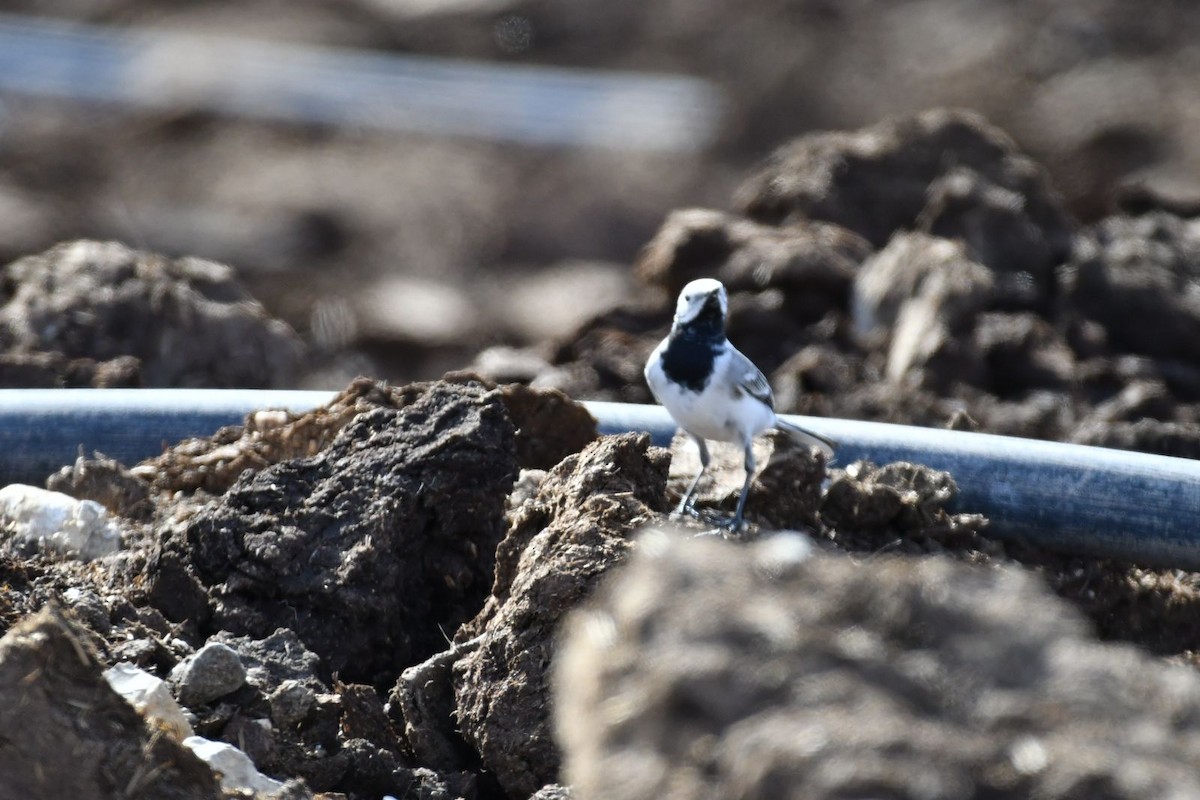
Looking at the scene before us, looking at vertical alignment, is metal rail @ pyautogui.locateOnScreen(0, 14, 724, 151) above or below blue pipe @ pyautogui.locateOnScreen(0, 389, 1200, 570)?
below

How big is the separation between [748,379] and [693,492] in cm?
35

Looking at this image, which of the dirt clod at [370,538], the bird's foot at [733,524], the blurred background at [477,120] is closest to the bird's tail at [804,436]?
the bird's foot at [733,524]

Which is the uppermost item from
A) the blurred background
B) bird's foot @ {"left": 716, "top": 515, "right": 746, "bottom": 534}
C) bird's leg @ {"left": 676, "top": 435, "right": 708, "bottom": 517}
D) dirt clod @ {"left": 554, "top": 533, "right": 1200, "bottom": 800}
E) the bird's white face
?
dirt clod @ {"left": 554, "top": 533, "right": 1200, "bottom": 800}

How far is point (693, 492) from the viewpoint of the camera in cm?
368

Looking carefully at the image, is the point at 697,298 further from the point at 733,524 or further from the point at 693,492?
the point at 733,524

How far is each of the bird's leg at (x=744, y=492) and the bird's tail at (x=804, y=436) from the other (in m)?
0.17

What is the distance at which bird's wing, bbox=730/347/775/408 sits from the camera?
3.79 meters

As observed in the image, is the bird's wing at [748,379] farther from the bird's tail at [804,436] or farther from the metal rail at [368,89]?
the metal rail at [368,89]

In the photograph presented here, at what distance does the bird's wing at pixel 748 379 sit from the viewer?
3.79m

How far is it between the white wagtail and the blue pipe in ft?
0.62

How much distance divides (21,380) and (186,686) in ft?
8.53

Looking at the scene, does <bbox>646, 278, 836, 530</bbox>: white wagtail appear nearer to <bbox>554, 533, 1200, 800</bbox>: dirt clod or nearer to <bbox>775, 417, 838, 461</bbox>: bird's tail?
<bbox>775, 417, 838, 461</bbox>: bird's tail

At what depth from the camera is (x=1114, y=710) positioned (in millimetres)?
1588

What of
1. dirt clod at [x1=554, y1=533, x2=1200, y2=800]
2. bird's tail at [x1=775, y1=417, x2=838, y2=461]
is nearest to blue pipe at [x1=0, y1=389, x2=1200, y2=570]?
bird's tail at [x1=775, y1=417, x2=838, y2=461]
